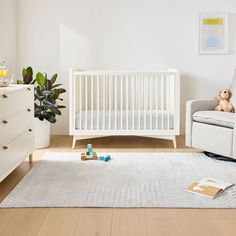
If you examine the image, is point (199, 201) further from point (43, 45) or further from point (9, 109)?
point (43, 45)

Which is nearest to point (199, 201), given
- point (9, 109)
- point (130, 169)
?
Answer: point (130, 169)

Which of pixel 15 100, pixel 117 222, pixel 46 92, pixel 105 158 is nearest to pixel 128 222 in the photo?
pixel 117 222

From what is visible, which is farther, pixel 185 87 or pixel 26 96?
pixel 185 87

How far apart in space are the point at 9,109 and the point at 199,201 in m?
1.44

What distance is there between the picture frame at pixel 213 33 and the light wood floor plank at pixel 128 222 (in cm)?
301

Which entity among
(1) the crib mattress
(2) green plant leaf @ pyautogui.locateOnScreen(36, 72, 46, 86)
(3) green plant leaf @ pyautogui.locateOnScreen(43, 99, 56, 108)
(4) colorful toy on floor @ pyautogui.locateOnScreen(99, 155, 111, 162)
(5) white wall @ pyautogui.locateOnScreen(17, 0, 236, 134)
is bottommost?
(4) colorful toy on floor @ pyautogui.locateOnScreen(99, 155, 111, 162)

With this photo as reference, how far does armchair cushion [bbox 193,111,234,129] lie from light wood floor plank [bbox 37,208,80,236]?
5.79 feet

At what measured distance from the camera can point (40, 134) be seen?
14.4 feet

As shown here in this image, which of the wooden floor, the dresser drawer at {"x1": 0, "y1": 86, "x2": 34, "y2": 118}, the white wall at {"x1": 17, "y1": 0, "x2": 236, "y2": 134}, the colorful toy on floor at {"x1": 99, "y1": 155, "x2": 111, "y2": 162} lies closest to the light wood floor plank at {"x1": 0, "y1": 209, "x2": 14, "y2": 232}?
the wooden floor

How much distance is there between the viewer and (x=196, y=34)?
502cm

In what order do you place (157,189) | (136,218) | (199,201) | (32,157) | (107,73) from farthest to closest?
(107,73), (32,157), (157,189), (199,201), (136,218)

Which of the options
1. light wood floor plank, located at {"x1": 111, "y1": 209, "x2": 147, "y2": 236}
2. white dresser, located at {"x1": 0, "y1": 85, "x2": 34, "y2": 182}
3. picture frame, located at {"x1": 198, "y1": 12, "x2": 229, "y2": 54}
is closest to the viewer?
light wood floor plank, located at {"x1": 111, "y1": 209, "x2": 147, "y2": 236}

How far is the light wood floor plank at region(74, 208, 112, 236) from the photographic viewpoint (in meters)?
2.18

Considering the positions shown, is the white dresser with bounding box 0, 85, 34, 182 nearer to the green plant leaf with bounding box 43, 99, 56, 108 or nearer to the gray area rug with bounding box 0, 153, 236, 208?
the gray area rug with bounding box 0, 153, 236, 208
